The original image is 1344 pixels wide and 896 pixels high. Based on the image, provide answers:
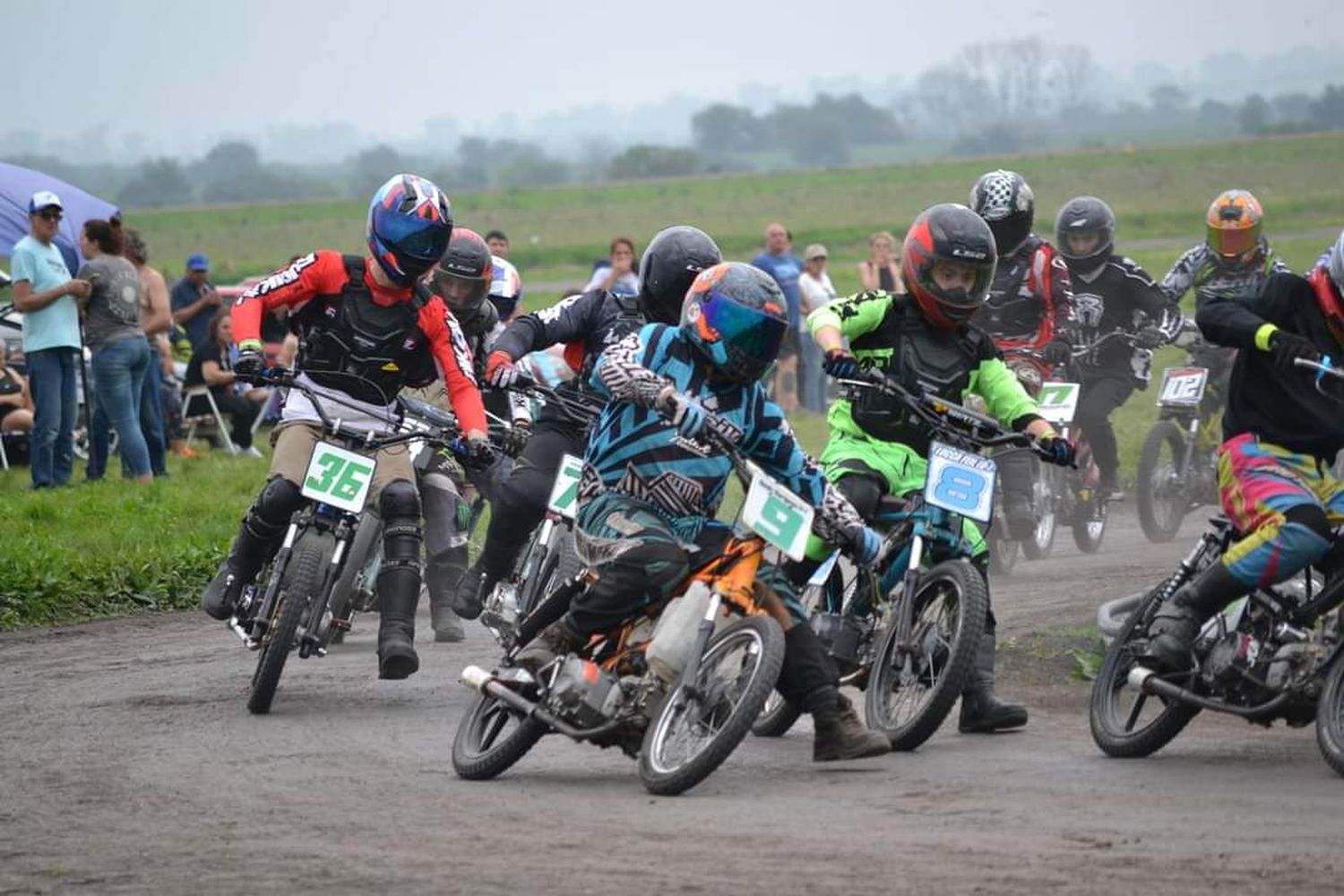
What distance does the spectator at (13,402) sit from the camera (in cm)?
2039

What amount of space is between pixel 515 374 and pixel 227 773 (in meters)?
2.89

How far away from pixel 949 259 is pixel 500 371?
232cm

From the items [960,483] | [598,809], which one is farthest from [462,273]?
[598,809]

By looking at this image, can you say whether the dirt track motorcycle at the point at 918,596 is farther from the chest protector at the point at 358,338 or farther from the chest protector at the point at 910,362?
the chest protector at the point at 358,338

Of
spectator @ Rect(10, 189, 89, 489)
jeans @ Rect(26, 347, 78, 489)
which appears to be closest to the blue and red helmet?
spectator @ Rect(10, 189, 89, 489)

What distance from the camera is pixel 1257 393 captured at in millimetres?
8227

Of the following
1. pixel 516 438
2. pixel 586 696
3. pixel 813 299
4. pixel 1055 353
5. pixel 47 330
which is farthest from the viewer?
pixel 813 299

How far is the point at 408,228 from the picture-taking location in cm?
995

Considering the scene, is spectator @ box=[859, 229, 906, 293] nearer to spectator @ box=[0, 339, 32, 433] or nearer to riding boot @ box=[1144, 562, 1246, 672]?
spectator @ box=[0, 339, 32, 433]

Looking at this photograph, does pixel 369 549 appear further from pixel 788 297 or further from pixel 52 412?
pixel 788 297

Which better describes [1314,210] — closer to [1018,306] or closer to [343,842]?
[1018,306]

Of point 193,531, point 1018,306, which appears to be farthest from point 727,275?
point 193,531

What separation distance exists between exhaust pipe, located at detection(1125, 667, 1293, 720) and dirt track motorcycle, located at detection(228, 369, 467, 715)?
3170 millimetres

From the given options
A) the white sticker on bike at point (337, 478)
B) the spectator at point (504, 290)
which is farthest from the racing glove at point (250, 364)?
the spectator at point (504, 290)
